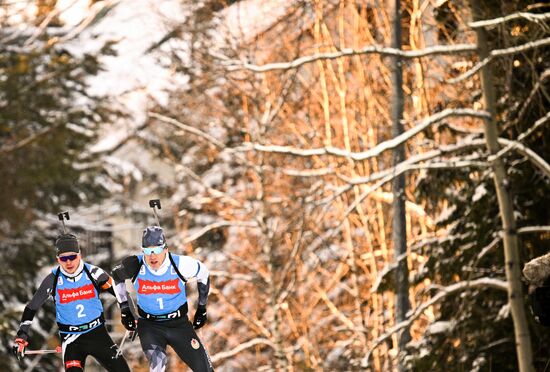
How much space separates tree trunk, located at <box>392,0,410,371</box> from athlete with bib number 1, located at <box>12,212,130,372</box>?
38.7 ft

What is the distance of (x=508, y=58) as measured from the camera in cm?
1806

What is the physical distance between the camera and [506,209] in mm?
18625

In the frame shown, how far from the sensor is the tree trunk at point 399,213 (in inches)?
805

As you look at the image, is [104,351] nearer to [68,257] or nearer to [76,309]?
[76,309]

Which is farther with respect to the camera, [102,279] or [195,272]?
[102,279]

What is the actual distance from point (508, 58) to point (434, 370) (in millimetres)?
5276

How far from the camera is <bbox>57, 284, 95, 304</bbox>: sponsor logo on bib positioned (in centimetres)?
844

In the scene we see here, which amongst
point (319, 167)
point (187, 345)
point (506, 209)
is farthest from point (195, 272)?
point (319, 167)

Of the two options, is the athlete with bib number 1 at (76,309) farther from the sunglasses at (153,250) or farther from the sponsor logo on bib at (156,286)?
the sunglasses at (153,250)

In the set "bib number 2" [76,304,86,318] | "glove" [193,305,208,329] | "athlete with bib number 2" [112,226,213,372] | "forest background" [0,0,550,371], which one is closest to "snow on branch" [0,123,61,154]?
"forest background" [0,0,550,371]

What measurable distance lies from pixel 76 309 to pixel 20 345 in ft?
1.54

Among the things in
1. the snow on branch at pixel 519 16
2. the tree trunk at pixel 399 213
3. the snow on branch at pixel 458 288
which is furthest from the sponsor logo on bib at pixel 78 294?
the tree trunk at pixel 399 213

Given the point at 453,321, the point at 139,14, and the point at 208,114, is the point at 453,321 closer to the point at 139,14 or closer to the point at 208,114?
the point at 208,114

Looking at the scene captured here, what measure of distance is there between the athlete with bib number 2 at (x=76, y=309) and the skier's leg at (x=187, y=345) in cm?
41
